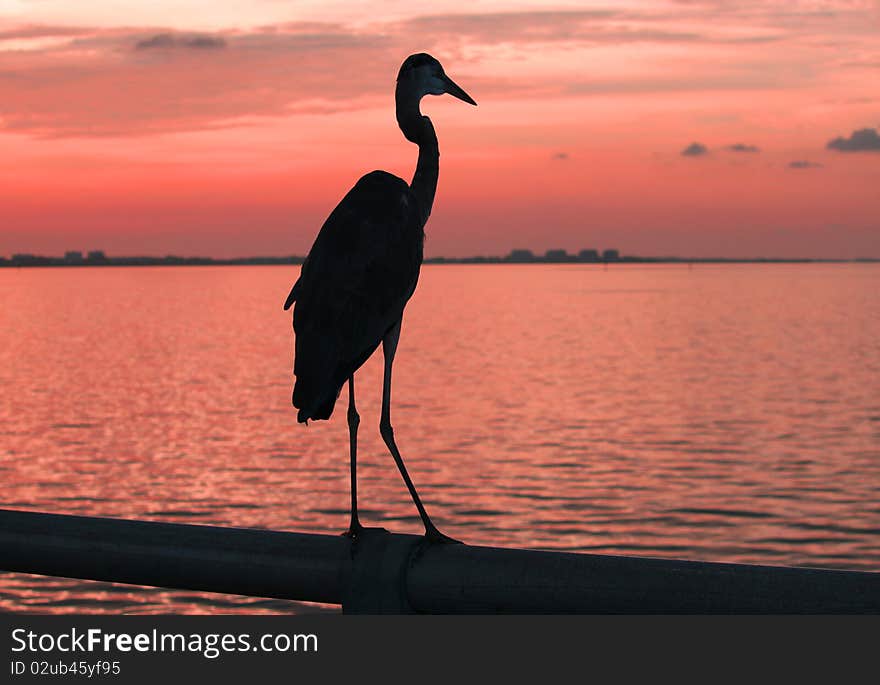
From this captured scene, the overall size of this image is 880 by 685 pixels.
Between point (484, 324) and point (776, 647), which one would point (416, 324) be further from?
point (776, 647)

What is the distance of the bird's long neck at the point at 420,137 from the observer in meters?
6.24

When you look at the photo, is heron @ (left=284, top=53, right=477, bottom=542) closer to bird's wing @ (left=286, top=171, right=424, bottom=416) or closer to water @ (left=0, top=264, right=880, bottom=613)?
bird's wing @ (left=286, top=171, right=424, bottom=416)

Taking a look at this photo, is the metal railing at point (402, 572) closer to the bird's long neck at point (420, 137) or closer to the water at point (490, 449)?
the bird's long neck at point (420, 137)

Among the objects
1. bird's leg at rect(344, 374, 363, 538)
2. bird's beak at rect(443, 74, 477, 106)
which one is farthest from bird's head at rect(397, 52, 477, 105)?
bird's leg at rect(344, 374, 363, 538)

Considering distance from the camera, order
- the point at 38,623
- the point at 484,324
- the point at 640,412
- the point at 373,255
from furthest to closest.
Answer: the point at 484,324 → the point at 640,412 → the point at 373,255 → the point at 38,623

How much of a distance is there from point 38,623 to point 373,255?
207 centimetres

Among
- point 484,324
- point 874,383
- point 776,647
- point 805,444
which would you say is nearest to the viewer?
point 776,647

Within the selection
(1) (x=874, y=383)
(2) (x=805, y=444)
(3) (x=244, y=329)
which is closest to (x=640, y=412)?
(2) (x=805, y=444)

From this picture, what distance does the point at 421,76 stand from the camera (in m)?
6.32

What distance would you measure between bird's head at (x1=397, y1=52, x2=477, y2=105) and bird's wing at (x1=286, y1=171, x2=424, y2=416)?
41.2 inches

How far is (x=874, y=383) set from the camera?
59.2 metres

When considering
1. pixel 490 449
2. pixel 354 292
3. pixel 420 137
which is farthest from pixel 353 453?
pixel 490 449

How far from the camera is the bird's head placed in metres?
6.25

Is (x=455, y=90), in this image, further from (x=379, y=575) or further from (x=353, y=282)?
(x=379, y=575)
